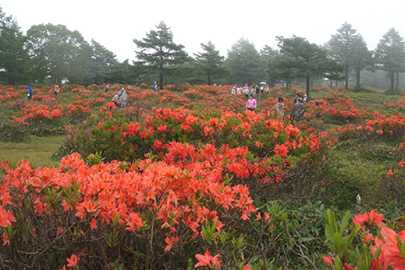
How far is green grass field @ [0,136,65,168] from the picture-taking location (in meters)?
7.00

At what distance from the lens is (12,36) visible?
96.2 feet

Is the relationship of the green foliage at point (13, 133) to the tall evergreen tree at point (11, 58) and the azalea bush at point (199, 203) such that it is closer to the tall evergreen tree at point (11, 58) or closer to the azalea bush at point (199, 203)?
the azalea bush at point (199, 203)

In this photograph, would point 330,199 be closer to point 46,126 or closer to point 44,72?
point 46,126

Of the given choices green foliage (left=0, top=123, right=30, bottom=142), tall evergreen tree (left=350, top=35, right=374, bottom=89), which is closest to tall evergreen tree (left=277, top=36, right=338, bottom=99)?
tall evergreen tree (left=350, top=35, right=374, bottom=89)

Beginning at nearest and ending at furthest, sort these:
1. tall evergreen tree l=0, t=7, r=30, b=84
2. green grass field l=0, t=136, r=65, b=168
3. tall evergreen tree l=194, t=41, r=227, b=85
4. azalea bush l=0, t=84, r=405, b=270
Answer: azalea bush l=0, t=84, r=405, b=270 < green grass field l=0, t=136, r=65, b=168 < tall evergreen tree l=0, t=7, r=30, b=84 < tall evergreen tree l=194, t=41, r=227, b=85

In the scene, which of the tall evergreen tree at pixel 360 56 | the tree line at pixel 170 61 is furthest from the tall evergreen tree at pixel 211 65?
the tall evergreen tree at pixel 360 56

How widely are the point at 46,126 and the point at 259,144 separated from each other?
389 inches

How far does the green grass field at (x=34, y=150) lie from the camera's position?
6996mm

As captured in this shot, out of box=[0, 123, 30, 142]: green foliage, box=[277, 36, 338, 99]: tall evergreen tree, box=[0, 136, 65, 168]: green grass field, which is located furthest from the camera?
box=[277, 36, 338, 99]: tall evergreen tree

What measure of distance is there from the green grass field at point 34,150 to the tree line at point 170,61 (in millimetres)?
19274

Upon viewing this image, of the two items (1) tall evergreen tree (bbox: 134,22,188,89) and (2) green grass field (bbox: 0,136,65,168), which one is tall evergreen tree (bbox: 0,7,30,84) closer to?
(1) tall evergreen tree (bbox: 134,22,188,89)

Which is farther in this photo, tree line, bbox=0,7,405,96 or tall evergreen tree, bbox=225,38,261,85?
tall evergreen tree, bbox=225,38,261,85

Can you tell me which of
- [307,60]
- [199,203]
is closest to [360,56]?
[307,60]

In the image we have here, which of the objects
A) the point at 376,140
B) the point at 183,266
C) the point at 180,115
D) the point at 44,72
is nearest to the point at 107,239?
the point at 183,266
